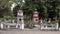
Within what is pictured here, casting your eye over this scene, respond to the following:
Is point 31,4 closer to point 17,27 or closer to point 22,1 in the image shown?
point 22,1

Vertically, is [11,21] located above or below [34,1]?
below

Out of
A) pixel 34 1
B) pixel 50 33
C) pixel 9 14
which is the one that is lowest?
pixel 50 33

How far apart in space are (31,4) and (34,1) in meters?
0.45

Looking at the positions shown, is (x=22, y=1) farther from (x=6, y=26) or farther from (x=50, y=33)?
(x=50, y=33)

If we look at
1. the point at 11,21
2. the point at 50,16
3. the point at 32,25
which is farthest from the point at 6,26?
the point at 50,16

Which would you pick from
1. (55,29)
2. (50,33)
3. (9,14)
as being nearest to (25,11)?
(9,14)

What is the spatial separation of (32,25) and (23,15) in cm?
343

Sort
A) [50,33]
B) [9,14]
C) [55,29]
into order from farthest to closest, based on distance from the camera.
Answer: [9,14], [55,29], [50,33]

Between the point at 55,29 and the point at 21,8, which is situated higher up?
the point at 21,8

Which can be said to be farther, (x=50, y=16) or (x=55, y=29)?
(x=50, y=16)

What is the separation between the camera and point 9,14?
19797 millimetres

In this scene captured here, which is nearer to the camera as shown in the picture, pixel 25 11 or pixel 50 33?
pixel 50 33

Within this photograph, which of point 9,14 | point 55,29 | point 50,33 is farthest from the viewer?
point 9,14

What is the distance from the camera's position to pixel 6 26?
16844mm
